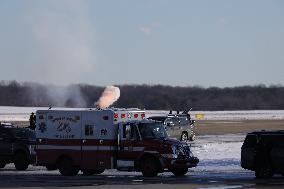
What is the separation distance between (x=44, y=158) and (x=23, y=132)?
12.6ft

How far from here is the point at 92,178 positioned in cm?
2738

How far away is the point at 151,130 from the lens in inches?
1119

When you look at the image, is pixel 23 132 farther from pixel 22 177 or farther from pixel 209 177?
pixel 209 177

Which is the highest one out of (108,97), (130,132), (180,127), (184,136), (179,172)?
(108,97)

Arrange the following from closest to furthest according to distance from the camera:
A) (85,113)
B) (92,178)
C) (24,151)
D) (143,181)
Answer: (143,181) < (92,178) < (85,113) < (24,151)

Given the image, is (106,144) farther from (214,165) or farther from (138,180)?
(214,165)

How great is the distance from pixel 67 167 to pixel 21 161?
3.87 m

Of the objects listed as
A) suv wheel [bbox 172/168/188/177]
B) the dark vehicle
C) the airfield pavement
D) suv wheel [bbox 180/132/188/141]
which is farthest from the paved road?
suv wheel [bbox 180/132/188/141]

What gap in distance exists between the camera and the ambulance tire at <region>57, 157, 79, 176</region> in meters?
29.4

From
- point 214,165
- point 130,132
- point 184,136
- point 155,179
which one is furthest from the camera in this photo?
point 184,136

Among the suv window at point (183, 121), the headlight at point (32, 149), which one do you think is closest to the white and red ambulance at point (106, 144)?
the headlight at point (32, 149)

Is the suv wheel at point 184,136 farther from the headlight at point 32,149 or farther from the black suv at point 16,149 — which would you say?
the headlight at point 32,149

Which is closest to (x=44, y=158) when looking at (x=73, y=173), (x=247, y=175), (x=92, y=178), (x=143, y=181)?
(x=73, y=173)

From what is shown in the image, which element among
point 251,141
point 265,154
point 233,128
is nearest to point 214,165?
point 251,141
